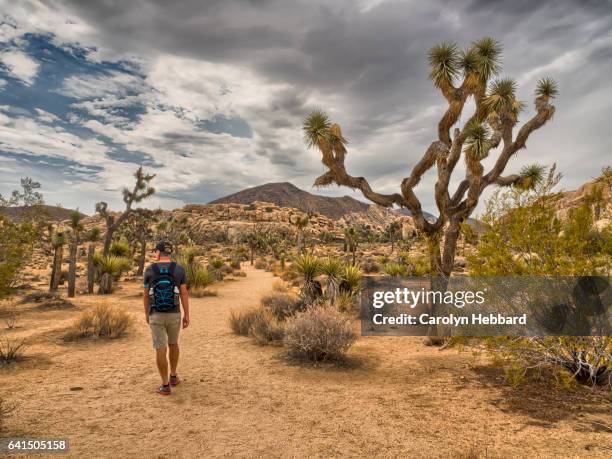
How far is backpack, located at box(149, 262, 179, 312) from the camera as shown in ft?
18.1

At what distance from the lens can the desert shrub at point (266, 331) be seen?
9.05 metres

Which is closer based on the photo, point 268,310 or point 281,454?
point 281,454

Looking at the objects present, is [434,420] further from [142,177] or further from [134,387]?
[142,177]

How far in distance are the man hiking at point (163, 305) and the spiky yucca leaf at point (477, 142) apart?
7.36 metres

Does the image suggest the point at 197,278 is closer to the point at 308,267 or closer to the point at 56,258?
the point at 56,258

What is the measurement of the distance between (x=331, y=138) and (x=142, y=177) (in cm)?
1840

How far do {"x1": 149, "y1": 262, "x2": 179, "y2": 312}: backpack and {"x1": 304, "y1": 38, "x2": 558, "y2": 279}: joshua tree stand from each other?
6031 millimetres

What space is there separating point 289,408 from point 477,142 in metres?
7.49

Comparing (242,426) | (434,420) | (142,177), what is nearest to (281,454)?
(242,426)

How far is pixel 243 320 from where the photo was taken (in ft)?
33.6

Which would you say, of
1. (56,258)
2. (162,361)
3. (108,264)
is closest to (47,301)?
(56,258)

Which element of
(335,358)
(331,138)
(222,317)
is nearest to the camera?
(335,358)

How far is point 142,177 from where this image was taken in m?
24.7

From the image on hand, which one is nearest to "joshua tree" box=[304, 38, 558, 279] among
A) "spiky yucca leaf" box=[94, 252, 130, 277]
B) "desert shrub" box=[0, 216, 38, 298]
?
"desert shrub" box=[0, 216, 38, 298]
